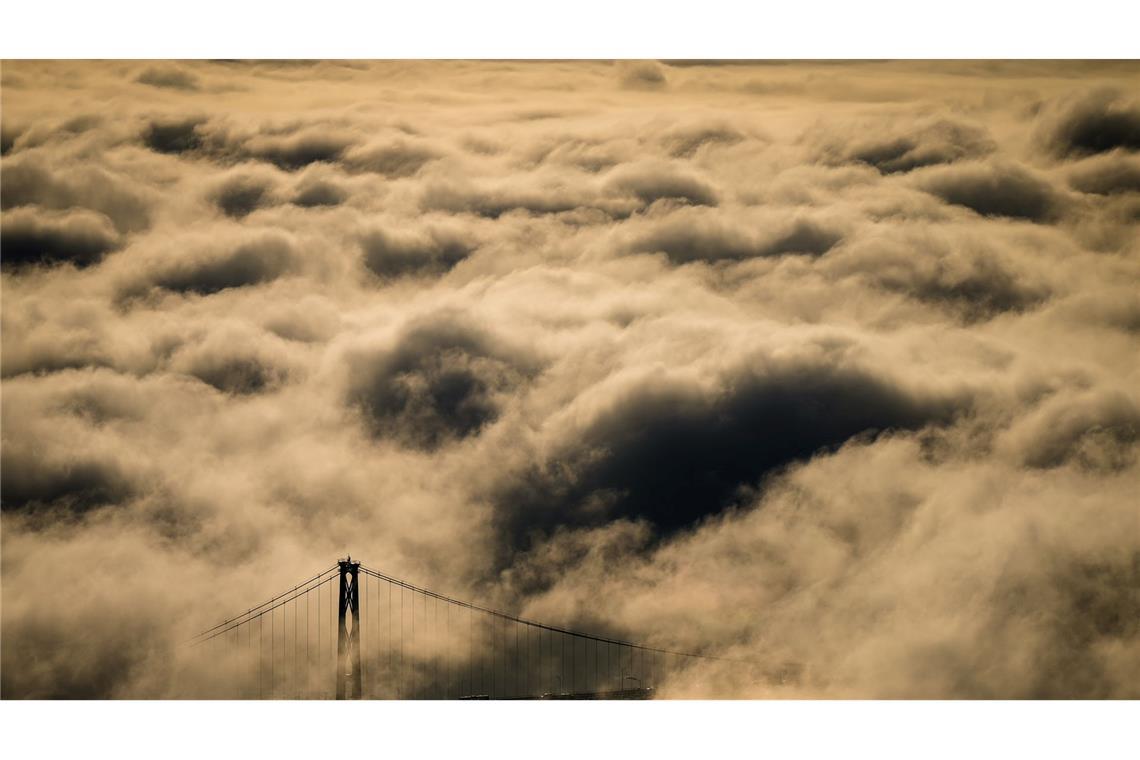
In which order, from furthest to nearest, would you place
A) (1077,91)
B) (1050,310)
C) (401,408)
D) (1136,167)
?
(401,408)
(1050,310)
(1136,167)
(1077,91)

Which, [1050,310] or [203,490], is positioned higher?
[1050,310]

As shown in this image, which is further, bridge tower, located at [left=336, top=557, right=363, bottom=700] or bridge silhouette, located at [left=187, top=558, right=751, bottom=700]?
bridge silhouette, located at [left=187, top=558, right=751, bottom=700]

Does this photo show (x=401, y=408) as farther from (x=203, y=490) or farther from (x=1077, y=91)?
(x=1077, y=91)

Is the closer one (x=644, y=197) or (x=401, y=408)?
(x=644, y=197)

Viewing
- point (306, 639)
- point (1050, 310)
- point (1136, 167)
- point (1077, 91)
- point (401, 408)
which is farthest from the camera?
point (306, 639)

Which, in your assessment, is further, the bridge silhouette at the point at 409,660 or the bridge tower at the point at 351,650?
the bridge silhouette at the point at 409,660

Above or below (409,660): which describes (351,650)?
below

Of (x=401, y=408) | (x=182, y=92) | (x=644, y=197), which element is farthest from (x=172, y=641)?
(x=644, y=197)

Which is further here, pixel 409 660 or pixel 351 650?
pixel 409 660
